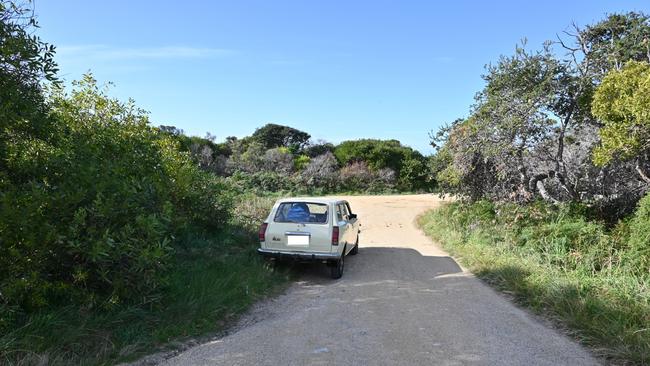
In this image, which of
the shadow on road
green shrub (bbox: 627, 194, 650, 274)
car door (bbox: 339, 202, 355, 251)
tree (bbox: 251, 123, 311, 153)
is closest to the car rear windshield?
car door (bbox: 339, 202, 355, 251)

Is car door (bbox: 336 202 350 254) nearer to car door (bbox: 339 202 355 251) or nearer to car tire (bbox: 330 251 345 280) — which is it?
car door (bbox: 339 202 355 251)

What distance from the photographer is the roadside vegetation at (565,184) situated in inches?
253

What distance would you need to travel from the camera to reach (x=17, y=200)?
13.8 feet

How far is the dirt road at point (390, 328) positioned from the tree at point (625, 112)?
4682mm

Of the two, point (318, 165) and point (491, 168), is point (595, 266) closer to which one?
point (491, 168)

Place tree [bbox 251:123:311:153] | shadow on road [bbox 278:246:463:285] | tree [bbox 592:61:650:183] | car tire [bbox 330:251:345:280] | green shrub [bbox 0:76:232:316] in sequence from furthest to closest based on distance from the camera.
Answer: tree [bbox 251:123:311:153], tree [bbox 592:61:650:183], shadow on road [bbox 278:246:463:285], car tire [bbox 330:251:345:280], green shrub [bbox 0:76:232:316]

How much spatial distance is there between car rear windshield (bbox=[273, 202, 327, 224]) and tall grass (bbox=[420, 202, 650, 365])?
10.5 feet

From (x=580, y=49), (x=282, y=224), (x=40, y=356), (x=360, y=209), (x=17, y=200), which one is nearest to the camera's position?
(x=40, y=356)

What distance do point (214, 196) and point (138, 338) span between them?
5.54 meters

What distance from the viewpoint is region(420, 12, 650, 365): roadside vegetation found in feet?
21.1

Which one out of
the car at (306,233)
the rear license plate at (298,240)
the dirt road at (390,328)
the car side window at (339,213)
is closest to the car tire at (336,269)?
the car at (306,233)

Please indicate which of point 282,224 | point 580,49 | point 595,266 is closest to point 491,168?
point 580,49

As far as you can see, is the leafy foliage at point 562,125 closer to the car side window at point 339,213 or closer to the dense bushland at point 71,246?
the car side window at point 339,213

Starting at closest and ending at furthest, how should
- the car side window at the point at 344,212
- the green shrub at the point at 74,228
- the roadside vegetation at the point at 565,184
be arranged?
the green shrub at the point at 74,228, the roadside vegetation at the point at 565,184, the car side window at the point at 344,212
